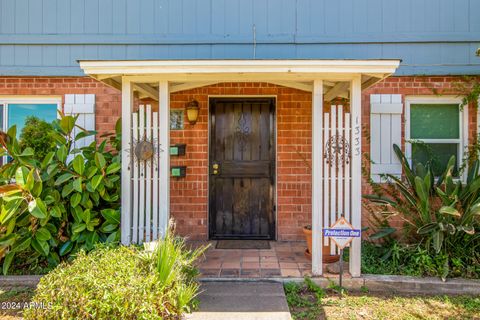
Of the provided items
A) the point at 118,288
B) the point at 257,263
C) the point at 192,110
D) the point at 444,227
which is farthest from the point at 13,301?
the point at 444,227

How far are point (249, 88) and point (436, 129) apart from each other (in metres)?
2.86

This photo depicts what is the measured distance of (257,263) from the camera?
Result: 420 cm

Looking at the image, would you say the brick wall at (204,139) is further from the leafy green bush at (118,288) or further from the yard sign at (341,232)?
the leafy green bush at (118,288)

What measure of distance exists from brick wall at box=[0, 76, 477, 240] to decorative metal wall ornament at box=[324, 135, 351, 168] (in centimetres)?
129

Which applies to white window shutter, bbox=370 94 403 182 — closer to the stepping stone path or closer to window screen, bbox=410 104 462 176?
window screen, bbox=410 104 462 176

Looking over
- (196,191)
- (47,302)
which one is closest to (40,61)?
(196,191)

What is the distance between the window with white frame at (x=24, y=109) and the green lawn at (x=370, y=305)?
4.35 meters

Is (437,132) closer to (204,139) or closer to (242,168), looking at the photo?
(242,168)

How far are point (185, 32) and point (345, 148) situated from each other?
115 inches

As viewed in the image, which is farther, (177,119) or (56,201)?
(177,119)

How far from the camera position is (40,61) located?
5059 millimetres

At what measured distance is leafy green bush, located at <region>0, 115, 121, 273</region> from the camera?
12.0 ft

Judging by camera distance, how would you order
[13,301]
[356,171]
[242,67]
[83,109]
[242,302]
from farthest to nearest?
[83,109] → [356,171] → [242,67] → [13,301] → [242,302]

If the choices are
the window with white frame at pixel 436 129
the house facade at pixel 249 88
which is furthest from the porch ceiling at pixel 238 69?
the window with white frame at pixel 436 129
